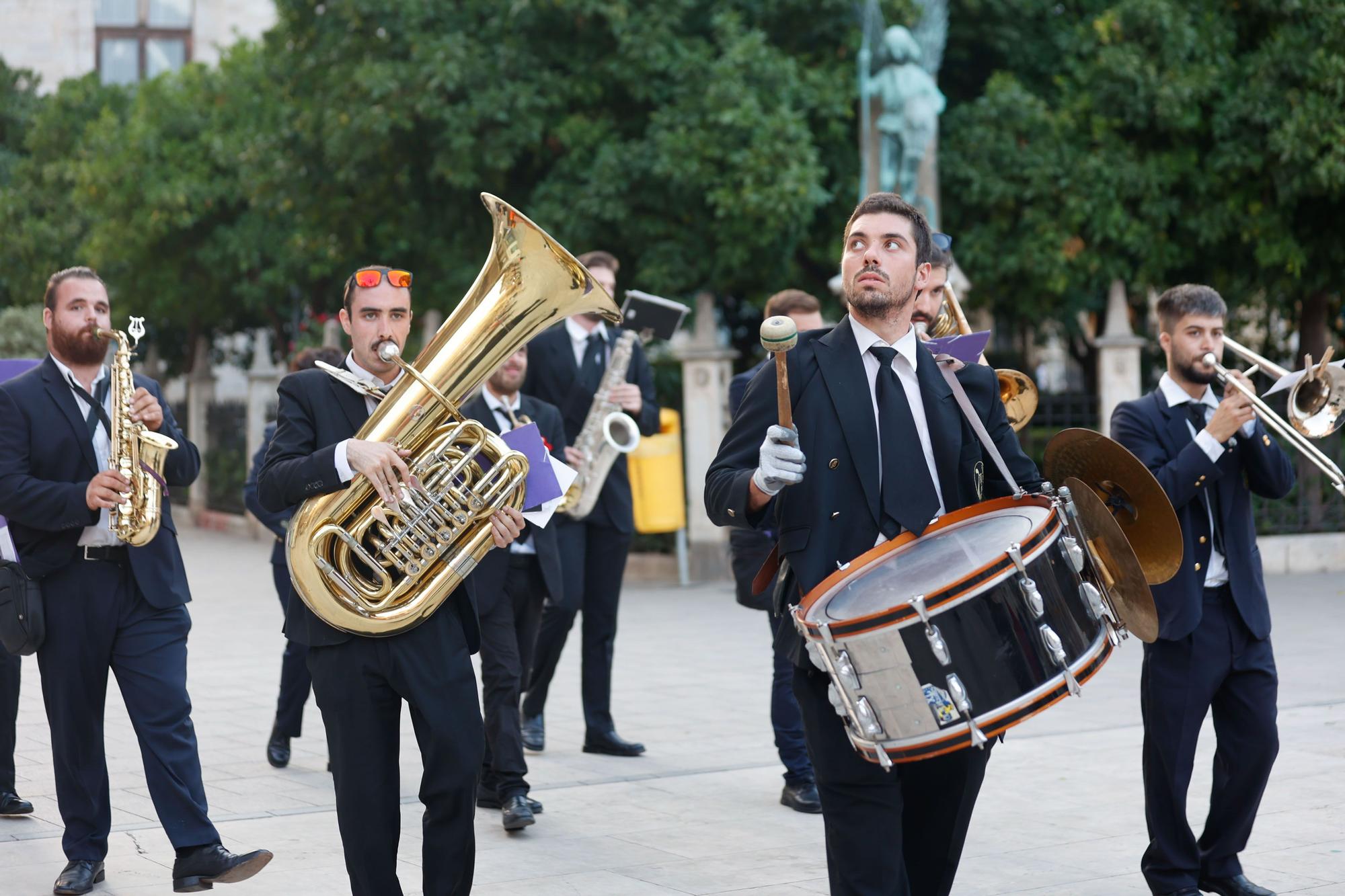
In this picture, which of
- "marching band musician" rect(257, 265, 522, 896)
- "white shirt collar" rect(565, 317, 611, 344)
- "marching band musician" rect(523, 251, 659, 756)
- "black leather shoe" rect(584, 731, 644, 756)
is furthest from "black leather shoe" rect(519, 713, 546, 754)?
"marching band musician" rect(257, 265, 522, 896)

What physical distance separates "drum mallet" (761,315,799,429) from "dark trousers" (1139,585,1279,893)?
1999 mm

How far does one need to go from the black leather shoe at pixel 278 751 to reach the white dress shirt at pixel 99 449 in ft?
7.40

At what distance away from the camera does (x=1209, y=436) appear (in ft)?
16.7

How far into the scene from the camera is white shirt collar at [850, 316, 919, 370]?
4.01m

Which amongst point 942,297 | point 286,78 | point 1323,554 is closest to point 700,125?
point 286,78

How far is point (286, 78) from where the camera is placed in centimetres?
1791

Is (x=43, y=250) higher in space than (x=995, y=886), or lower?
higher

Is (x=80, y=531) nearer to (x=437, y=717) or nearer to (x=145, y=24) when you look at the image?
(x=437, y=717)

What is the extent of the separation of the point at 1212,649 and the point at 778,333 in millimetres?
2421

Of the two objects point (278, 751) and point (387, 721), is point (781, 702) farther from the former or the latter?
point (387, 721)

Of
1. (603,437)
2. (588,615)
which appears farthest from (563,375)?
(588,615)

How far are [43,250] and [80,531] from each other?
23.0 m

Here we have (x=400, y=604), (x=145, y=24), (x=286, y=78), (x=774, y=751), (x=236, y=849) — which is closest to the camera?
(x=400, y=604)

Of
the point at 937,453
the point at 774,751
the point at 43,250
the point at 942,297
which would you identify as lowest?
the point at 774,751
